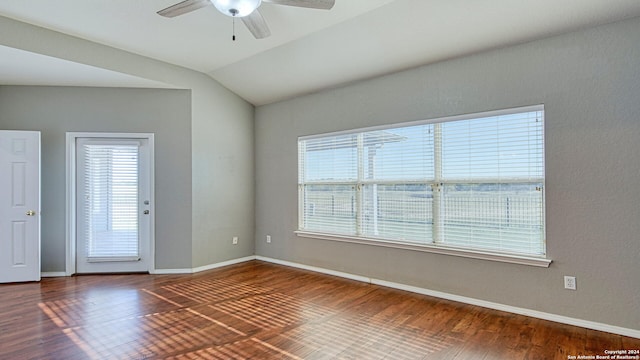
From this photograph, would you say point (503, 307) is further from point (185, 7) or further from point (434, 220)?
point (185, 7)

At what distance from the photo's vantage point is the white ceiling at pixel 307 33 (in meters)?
2.93

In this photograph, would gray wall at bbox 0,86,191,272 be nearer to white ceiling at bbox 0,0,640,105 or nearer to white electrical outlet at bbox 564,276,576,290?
white ceiling at bbox 0,0,640,105

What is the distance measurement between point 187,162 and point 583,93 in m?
4.72

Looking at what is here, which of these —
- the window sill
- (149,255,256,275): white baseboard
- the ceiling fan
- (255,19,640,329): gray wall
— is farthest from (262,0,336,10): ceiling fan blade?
(149,255,256,275): white baseboard

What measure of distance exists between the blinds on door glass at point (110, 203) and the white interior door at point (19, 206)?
1.81 feet

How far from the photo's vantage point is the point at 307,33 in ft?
12.1

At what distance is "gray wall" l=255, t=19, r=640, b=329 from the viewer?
9.06 ft

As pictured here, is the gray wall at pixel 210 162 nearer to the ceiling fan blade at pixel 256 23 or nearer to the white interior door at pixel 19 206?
the white interior door at pixel 19 206

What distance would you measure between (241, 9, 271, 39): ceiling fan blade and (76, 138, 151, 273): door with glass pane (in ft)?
9.64

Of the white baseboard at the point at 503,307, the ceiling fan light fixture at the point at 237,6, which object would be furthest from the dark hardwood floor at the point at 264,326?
the ceiling fan light fixture at the point at 237,6

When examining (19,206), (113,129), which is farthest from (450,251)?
(19,206)

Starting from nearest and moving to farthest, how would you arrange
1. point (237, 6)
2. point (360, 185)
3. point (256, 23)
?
point (237, 6) < point (256, 23) < point (360, 185)

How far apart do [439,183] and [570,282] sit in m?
1.48

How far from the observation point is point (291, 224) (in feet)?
17.2
